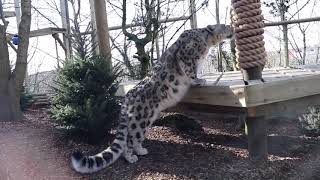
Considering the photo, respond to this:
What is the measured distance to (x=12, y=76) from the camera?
573 cm

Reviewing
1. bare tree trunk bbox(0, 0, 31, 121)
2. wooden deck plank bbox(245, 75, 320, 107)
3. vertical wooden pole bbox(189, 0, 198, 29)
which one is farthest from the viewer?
vertical wooden pole bbox(189, 0, 198, 29)

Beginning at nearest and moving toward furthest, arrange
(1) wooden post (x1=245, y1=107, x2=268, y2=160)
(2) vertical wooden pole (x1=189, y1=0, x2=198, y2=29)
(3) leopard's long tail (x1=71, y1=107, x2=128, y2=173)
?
(3) leopard's long tail (x1=71, y1=107, x2=128, y2=173) → (1) wooden post (x1=245, y1=107, x2=268, y2=160) → (2) vertical wooden pole (x1=189, y1=0, x2=198, y2=29)

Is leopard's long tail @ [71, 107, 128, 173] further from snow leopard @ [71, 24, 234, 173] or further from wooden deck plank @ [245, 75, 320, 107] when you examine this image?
wooden deck plank @ [245, 75, 320, 107]

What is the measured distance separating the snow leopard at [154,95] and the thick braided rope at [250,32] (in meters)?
0.68

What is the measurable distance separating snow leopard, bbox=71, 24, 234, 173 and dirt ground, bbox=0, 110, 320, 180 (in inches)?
5.2

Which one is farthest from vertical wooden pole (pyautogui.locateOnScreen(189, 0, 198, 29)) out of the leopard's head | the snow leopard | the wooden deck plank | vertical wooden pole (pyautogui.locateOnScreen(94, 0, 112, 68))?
the wooden deck plank

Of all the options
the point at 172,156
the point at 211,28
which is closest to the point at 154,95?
the point at 172,156

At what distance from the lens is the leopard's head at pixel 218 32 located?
465 centimetres

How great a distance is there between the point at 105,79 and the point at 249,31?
1.73 metres

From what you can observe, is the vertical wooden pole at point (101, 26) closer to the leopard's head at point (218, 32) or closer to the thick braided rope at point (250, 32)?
the leopard's head at point (218, 32)

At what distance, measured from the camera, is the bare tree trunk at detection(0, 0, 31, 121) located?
557 cm

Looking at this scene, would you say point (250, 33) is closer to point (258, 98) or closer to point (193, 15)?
point (258, 98)

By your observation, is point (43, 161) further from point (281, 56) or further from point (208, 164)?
point (281, 56)

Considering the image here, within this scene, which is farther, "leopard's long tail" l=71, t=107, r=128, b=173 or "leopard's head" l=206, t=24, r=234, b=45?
"leopard's head" l=206, t=24, r=234, b=45
